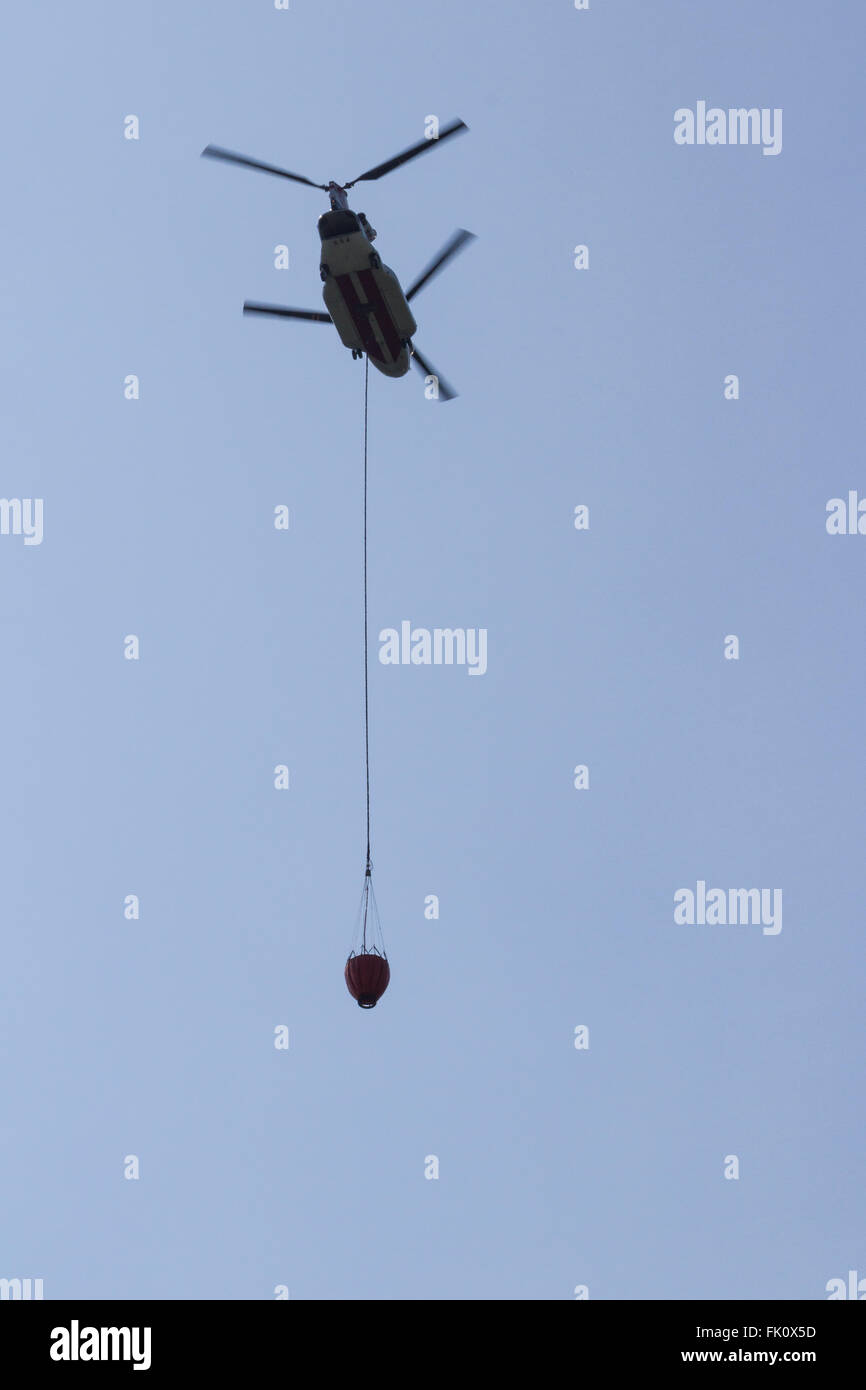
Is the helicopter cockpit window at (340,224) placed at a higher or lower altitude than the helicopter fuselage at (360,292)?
higher

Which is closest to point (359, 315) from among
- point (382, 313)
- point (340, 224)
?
point (382, 313)

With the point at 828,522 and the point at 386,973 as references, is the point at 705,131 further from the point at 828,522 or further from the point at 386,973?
the point at 386,973

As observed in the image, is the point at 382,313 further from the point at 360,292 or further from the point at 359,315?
the point at 360,292

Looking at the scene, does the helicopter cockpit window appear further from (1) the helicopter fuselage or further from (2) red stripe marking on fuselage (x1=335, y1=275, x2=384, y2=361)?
(2) red stripe marking on fuselage (x1=335, y1=275, x2=384, y2=361)

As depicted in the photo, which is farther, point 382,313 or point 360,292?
point 382,313

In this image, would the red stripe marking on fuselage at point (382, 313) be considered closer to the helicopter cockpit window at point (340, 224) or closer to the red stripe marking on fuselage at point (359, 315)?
the red stripe marking on fuselage at point (359, 315)

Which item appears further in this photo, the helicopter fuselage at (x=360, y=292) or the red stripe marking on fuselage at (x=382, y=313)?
the red stripe marking on fuselage at (x=382, y=313)

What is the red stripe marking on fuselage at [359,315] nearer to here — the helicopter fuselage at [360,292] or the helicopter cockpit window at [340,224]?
the helicopter fuselage at [360,292]
